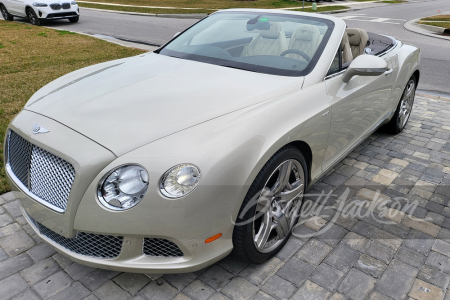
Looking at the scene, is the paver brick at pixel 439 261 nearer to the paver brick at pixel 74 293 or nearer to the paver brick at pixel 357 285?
the paver brick at pixel 357 285

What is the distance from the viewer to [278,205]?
265 cm

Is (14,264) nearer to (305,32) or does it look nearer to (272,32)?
(272,32)

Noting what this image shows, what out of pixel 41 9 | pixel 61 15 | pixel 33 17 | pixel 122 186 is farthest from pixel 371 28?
pixel 122 186

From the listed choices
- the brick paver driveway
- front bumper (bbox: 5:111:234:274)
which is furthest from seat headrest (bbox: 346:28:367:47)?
front bumper (bbox: 5:111:234:274)

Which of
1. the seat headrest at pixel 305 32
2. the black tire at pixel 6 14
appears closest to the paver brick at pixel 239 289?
the seat headrest at pixel 305 32

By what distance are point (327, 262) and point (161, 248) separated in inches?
47.5

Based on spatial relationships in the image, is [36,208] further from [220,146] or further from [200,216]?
[220,146]

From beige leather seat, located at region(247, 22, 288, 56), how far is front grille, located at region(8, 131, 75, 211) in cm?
182

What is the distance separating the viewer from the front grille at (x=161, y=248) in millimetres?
2102

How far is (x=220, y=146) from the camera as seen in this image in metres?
2.10

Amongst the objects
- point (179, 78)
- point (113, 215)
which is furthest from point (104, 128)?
point (179, 78)

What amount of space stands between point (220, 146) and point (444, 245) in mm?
1965

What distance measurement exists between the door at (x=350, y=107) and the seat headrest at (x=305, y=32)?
0.94 ft

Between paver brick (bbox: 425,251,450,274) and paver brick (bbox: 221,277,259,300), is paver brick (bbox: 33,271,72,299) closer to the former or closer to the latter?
paver brick (bbox: 221,277,259,300)
